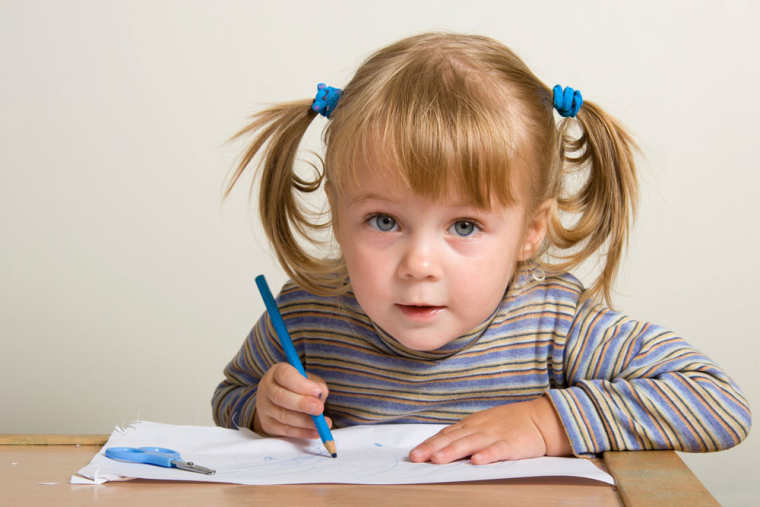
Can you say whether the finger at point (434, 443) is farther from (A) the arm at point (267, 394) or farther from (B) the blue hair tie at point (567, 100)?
(B) the blue hair tie at point (567, 100)

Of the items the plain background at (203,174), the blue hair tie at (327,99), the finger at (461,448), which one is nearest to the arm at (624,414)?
the finger at (461,448)

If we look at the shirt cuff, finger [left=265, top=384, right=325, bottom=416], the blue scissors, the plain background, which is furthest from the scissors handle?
the plain background

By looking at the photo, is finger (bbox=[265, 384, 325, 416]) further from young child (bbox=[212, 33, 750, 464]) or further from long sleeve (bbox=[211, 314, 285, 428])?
long sleeve (bbox=[211, 314, 285, 428])

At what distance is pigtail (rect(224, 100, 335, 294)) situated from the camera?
1.04 m

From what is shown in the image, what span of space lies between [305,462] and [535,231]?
13.8 inches

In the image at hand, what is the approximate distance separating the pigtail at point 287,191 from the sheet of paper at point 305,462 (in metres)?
0.22

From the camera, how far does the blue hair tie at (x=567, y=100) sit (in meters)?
0.98

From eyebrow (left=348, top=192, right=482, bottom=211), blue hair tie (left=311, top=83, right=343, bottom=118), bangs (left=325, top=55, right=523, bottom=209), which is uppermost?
blue hair tie (left=311, top=83, right=343, bottom=118)

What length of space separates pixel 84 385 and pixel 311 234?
80 centimetres

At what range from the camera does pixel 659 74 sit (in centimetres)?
157

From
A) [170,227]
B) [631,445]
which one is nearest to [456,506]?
[631,445]

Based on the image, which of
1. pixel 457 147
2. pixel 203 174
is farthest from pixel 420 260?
pixel 203 174

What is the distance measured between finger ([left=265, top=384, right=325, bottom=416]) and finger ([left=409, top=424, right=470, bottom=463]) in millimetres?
109

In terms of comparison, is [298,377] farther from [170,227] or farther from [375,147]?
[170,227]
